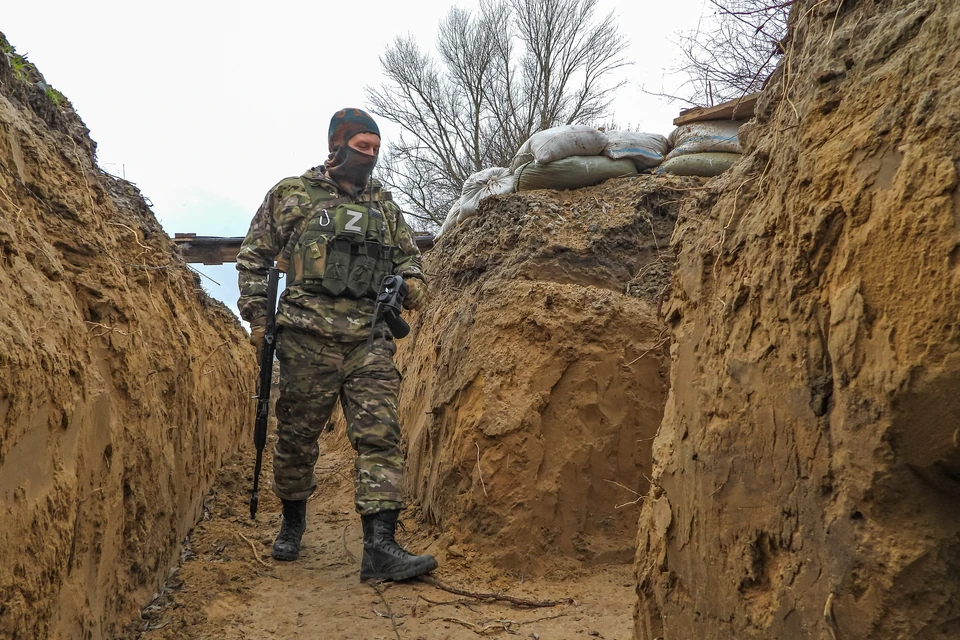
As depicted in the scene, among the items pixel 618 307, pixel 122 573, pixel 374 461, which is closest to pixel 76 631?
pixel 122 573

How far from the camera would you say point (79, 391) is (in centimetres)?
224

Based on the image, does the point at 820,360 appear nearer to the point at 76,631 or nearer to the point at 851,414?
the point at 851,414

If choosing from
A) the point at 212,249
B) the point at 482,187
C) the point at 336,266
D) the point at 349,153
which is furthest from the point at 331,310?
the point at 212,249

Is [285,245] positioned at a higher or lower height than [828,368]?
higher

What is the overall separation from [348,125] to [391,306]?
3.63 ft

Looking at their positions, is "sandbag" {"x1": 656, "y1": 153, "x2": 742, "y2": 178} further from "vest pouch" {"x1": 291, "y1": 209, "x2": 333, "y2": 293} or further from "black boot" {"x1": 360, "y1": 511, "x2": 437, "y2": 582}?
"black boot" {"x1": 360, "y1": 511, "x2": 437, "y2": 582}

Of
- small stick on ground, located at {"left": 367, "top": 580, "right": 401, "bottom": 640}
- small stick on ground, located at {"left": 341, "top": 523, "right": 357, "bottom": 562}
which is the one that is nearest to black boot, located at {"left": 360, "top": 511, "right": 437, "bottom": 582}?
small stick on ground, located at {"left": 367, "top": 580, "right": 401, "bottom": 640}

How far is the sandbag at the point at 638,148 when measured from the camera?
5051mm

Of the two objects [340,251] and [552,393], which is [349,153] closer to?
[340,251]

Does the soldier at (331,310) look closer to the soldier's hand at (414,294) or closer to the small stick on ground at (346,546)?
the soldier's hand at (414,294)

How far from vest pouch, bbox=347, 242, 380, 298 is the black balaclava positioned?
0.38 metres

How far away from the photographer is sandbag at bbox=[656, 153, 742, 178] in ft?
15.5

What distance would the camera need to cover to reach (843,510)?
1.54m

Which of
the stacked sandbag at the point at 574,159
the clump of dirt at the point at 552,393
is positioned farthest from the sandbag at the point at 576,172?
the clump of dirt at the point at 552,393
